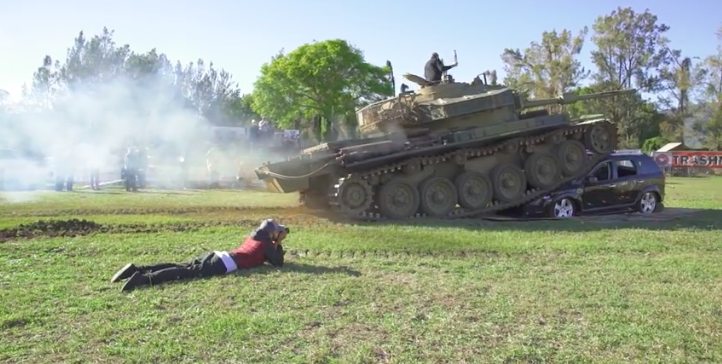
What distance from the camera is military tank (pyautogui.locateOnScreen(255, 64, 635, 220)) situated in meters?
16.1

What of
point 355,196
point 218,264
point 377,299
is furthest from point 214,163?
point 377,299

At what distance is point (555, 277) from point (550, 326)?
2.47 metres

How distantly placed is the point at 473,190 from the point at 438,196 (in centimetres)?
103

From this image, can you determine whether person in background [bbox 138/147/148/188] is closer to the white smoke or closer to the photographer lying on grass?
the white smoke

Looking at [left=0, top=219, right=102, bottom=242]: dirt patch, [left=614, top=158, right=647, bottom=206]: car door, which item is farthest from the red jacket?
[left=614, top=158, right=647, bottom=206]: car door

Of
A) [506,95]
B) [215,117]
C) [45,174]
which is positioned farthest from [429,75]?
[215,117]

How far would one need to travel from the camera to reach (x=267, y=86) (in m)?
48.7

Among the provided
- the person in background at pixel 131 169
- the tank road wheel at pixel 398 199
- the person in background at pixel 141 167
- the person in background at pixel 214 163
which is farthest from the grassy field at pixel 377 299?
the person in background at pixel 214 163

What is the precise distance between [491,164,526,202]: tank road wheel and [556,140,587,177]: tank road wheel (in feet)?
3.93

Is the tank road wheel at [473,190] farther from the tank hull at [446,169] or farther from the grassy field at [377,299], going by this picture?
the grassy field at [377,299]

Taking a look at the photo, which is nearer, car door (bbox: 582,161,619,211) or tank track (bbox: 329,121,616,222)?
tank track (bbox: 329,121,616,222)

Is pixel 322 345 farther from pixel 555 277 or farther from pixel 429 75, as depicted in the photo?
pixel 429 75

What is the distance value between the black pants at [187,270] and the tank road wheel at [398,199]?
769cm

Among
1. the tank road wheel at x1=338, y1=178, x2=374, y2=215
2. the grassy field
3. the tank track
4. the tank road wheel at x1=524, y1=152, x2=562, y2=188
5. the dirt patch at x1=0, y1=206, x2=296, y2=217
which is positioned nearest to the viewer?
the grassy field
